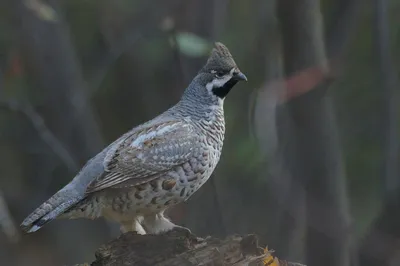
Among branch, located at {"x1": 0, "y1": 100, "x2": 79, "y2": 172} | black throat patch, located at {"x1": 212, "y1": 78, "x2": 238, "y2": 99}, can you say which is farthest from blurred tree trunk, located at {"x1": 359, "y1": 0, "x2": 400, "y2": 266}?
branch, located at {"x1": 0, "y1": 100, "x2": 79, "y2": 172}

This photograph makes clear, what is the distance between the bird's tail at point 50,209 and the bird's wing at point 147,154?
5.5 inches

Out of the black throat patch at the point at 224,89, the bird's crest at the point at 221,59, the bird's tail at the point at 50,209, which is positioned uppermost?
the bird's crest at the point at 221,59

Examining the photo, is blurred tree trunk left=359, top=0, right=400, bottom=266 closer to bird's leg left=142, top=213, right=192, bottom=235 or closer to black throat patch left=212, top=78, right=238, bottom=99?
black throat patch left=212, top=78, right=238, bottom=99

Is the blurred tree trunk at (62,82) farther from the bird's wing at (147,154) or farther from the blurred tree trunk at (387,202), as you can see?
the bird's wing at (147,154)

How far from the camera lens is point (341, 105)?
13.8 m

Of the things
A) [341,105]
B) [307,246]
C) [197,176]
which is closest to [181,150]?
[197,176]

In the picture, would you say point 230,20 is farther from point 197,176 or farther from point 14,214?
point 197,176

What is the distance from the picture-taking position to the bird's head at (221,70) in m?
6.41

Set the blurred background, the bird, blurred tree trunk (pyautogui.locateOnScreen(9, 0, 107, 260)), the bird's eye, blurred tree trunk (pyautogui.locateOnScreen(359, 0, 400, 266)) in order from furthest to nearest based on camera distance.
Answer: blurred tree trunk (pyautogui.locateOnScreen(9, 0, 107, 260)) < blurred tree trunk (pyautogui.locateOnScreen(359, 0, 400, 266)) < the blurred background < the bird's eye < the bird

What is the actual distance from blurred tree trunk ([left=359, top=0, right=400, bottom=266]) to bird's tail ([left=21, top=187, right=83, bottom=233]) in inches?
135

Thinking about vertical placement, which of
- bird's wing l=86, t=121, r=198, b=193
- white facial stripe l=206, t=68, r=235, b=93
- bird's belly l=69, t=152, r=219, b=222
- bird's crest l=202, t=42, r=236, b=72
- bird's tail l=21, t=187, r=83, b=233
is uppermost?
bird's crest l=202, t=42, r=236, b=72

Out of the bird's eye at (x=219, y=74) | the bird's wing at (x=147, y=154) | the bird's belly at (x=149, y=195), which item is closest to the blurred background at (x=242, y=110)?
the bird's eye at (x=219, y=74)

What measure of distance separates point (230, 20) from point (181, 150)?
25.1ft

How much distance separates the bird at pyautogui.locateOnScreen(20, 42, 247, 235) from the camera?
5953 millimetres
